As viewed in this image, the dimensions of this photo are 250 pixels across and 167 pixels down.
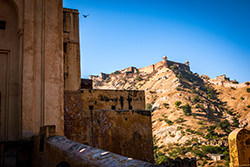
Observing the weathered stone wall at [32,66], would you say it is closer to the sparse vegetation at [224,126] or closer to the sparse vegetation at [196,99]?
the sparse vegetation at [224,126]

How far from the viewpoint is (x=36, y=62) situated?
838 cm

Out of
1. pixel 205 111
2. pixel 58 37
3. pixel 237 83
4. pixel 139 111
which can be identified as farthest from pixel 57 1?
pixel 237 83

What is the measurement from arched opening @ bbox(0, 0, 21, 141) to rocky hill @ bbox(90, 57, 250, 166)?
40.1 m

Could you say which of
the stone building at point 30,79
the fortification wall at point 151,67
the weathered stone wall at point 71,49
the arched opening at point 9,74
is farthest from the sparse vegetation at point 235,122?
the arched opening at point 9,74

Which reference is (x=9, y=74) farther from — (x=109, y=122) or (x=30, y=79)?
(x=109, y=122)

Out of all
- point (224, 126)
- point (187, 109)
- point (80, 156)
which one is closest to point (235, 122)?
point (224, 126)

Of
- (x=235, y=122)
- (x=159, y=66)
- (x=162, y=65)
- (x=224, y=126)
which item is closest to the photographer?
(x=224, y=126)

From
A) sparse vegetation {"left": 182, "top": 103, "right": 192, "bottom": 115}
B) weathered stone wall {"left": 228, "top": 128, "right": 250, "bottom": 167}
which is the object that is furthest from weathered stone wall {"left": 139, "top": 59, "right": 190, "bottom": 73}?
weathered stone wall {"left": 228, "top": 128, "right": 250, "bottom": 167}

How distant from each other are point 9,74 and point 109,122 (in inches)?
212

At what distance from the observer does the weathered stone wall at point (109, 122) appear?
37.2 ft

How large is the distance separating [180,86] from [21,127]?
89.2 metres

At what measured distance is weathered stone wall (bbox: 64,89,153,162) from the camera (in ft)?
37.2

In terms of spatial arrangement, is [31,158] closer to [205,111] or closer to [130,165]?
[130,165]

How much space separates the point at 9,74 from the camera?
8.36 metres
